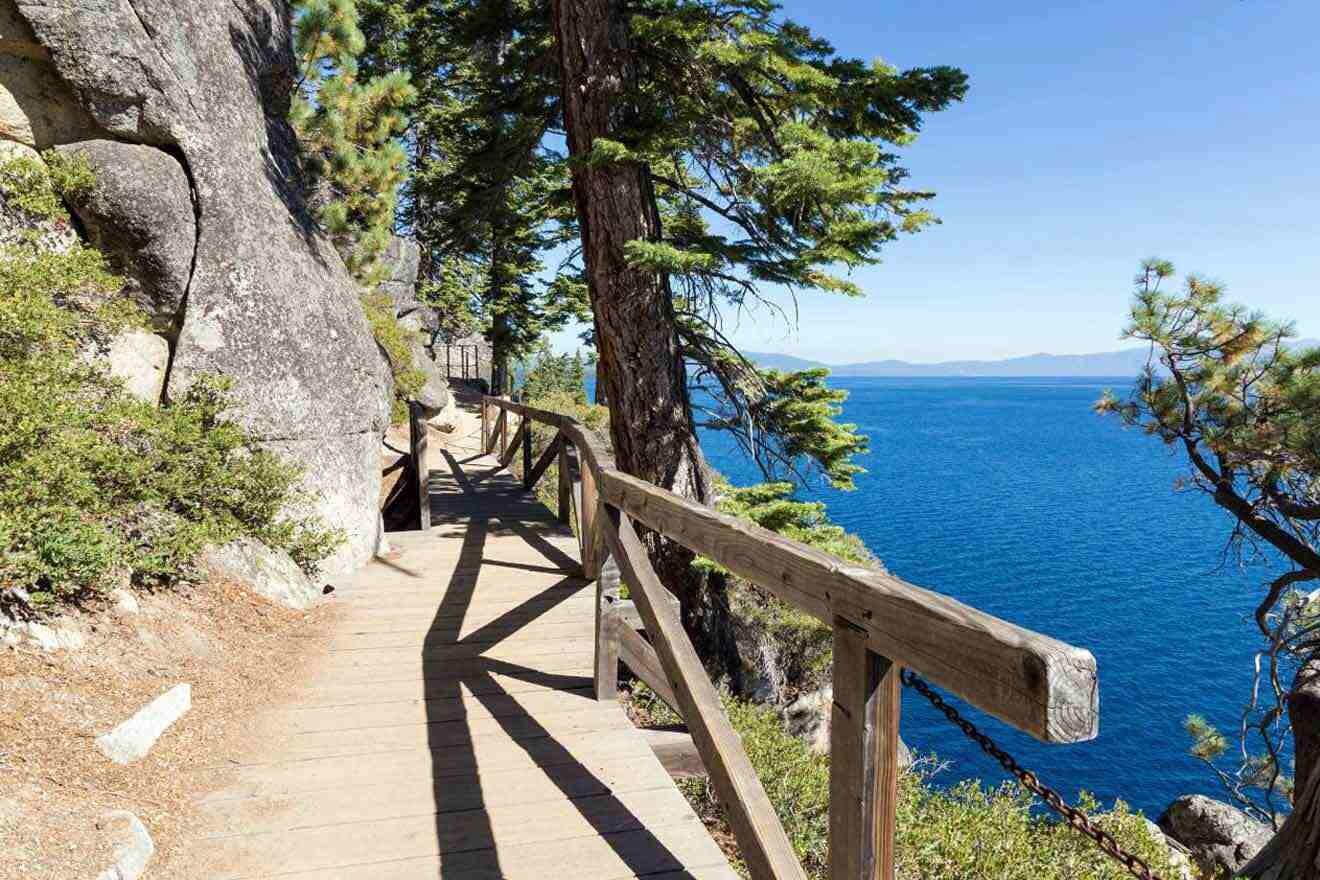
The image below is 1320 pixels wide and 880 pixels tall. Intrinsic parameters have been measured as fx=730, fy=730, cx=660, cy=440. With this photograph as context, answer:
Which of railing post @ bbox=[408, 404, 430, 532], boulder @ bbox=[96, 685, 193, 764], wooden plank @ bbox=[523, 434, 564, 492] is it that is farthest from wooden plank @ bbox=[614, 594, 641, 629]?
railing post @ bbox=[408, 404, 430, 532]

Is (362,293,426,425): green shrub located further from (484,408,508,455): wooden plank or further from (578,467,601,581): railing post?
(578,467,601,581): railing post

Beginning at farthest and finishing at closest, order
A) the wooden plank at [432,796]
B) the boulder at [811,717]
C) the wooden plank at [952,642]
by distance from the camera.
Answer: the boulder at [811,717]
the wooden plank at [432,796]
the wooden plank at [952,642]

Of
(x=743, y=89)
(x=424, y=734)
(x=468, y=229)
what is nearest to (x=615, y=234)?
(x=743, y=89)

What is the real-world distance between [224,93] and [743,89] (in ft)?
16.3

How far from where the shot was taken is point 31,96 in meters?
6.11

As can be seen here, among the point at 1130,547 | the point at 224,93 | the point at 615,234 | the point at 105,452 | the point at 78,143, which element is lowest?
the point at 1130,547

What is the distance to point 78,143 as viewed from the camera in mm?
6160

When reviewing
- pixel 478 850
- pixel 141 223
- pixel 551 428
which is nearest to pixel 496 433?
pixel 551 428

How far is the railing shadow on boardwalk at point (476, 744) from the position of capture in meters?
2.79

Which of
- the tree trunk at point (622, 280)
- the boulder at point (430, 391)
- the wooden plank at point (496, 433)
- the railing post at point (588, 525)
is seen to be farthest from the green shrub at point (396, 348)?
the railing post at point (588, 525)

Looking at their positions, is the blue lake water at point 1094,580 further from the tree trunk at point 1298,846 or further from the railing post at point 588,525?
the tree trunk at point 1298,846

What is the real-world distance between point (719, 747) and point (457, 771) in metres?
1.54

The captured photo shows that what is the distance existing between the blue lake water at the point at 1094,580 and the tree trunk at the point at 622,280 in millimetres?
1586

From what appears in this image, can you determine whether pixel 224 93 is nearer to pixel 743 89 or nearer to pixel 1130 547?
pixel 743 89
